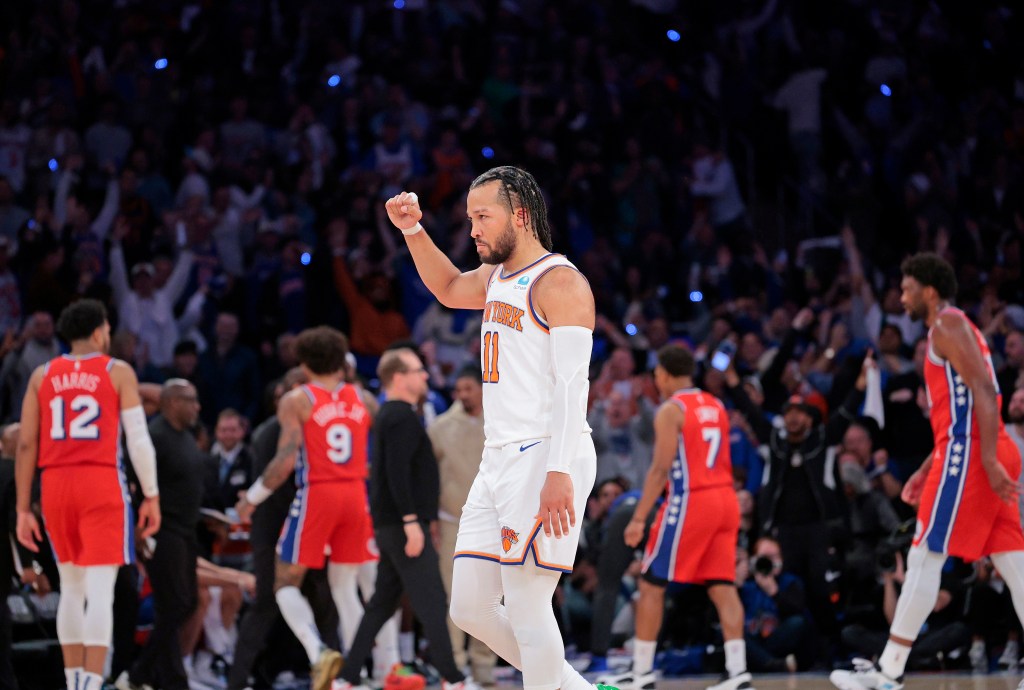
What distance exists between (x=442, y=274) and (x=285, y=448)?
136 inches

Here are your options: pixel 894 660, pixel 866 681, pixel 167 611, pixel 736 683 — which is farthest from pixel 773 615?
pixel 167 611

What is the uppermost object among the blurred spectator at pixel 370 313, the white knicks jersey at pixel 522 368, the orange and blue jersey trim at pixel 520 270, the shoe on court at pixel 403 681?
the blurred spectator at pixel 370 313

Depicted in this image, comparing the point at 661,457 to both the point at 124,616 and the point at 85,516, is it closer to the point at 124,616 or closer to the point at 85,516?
the point at 85,516

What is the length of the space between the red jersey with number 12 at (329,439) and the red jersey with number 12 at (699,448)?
211 centimetres

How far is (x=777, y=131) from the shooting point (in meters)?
16.7

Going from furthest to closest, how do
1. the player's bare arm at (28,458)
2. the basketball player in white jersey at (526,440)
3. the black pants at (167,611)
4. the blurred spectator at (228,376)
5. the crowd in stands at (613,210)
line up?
the blurred spectator at (228,376)
the crowd in stands at (613,210)
the black pants at (167,611)
the player's bare arm at (28,458)
the basketball player in white jersey at (526,440)

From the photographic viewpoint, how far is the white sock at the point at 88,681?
25.2 ft

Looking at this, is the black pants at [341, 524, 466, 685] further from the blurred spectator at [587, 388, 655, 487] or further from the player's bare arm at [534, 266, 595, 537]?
the blurred spectator at [587, 388, 655, 487]

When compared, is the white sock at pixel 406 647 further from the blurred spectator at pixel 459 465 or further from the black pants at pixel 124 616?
the black pants at pixel 124 616

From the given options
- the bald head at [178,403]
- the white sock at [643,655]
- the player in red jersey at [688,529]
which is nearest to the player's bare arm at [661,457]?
the player in red jersey at [688,529]

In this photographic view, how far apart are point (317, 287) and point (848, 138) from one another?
698cm

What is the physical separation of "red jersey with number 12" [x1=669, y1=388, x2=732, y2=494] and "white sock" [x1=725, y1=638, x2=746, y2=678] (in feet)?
3.29

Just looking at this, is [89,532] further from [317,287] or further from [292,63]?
[292,63]

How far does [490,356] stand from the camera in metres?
5.23
